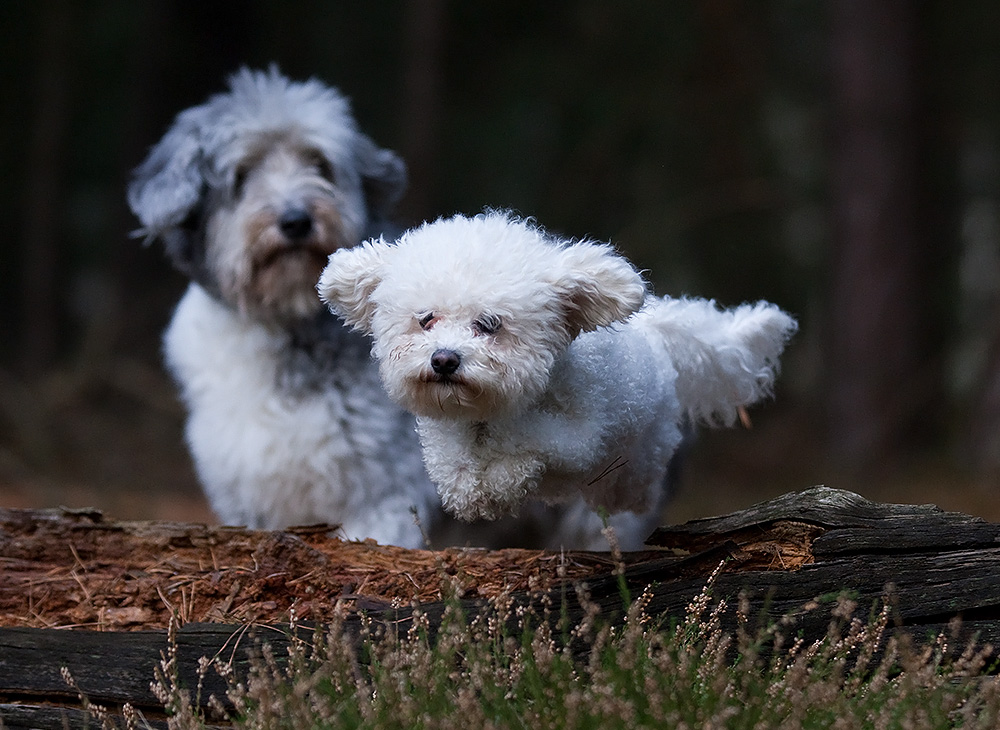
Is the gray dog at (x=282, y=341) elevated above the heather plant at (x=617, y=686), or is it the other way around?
the gray dog at (x=282, y=341)

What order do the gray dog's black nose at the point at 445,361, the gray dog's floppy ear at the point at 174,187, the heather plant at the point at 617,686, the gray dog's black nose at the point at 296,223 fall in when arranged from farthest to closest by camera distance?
the gray dog's floppy ear at the point at 174,187, the gray dog's black nose at the point at 296,223, the gray dog's black nose at the point at 445,361, the heather plant at the point at 617,686

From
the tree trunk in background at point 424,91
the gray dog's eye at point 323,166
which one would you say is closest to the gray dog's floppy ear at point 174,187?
the gray dog's eye at point 323,166

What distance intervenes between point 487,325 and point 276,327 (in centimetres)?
209

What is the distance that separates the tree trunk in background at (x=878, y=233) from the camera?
31.0 feet

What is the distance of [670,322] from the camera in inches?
146

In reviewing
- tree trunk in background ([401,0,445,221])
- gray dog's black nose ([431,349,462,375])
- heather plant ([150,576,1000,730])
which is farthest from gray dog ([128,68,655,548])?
tree trunk in background ([401,0,445,221])

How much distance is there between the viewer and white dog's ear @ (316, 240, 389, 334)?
3.17 meters

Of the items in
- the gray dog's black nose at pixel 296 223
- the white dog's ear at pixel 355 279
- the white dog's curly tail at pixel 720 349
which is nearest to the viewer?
the white dog's ear at pixel 355 279

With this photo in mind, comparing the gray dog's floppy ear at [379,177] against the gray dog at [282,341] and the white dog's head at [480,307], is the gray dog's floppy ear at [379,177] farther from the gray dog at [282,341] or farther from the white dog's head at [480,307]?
the white dog's head at [480,307]

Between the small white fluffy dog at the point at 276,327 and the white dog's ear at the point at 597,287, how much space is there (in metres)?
1.75

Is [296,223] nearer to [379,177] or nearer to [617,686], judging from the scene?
[379,177]


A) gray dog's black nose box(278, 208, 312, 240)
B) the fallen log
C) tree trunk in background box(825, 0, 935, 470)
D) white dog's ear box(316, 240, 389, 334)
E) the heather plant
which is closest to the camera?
the heather plant

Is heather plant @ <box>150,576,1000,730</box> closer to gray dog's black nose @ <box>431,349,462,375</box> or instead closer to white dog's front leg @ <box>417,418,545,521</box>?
white dog's front leg @ <box>417,418,545,521</box>

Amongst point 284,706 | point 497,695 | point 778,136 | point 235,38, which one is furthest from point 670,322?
point 778,136
